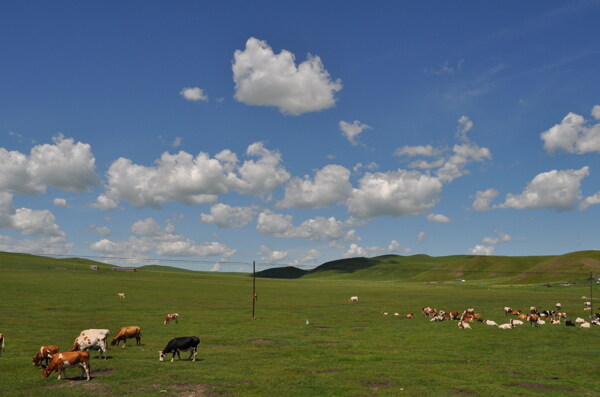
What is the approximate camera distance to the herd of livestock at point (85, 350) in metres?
25.0

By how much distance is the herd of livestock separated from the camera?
25.0 meters


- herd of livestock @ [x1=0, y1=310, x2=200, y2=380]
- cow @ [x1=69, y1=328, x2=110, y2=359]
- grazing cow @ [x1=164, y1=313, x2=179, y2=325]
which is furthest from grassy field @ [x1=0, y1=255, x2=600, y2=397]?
grazing cow @ [x1=164, y1=313, x2=179, y2=325]

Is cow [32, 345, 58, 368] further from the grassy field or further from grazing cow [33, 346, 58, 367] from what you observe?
the grassy field

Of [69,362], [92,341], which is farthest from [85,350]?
[69,362]

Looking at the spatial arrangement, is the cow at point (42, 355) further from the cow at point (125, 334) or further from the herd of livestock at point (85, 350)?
the cow at point (125, 334)

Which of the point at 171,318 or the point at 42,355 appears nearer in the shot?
the point at 42,355

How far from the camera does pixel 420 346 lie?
39906 mm

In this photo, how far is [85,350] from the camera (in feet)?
107

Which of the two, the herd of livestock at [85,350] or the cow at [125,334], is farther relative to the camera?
the cow at [125,334]

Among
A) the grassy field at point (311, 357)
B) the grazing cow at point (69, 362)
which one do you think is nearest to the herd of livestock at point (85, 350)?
the grazing cow at point (69, 362)

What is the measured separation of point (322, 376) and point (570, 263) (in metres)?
190

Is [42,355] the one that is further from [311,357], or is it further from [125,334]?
[311,357]

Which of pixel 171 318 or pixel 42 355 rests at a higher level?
pixel 42 355

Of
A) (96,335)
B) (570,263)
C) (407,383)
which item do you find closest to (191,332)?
(96,335)
